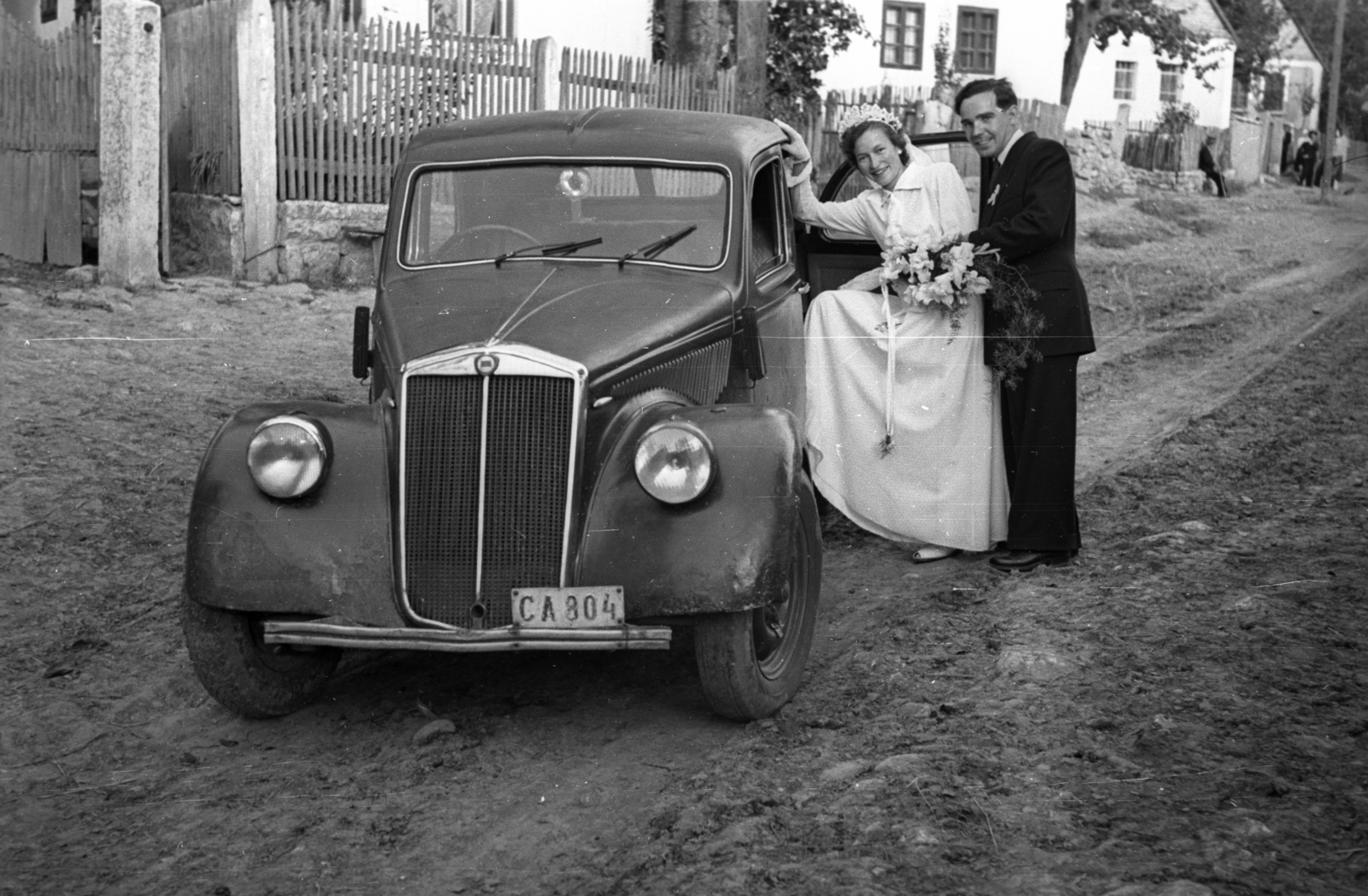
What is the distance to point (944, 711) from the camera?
4.46 m

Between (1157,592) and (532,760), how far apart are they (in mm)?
2660

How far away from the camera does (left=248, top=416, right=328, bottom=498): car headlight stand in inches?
169

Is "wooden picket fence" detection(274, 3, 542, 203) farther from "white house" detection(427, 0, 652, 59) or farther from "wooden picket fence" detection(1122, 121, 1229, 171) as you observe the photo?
"wooden picket fence" detection(1122, 121, 1229, 171)

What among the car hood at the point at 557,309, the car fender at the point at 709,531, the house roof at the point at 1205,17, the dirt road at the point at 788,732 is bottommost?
the dirt road at the point at 788,732

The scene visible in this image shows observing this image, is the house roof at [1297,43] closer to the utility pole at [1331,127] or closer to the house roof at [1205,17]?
the house roof at [1205,17]

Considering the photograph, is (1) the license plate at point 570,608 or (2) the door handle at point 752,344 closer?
(1) the license plate at point 570,608

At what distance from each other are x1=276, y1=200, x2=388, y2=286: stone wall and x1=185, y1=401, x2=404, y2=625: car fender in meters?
7.94

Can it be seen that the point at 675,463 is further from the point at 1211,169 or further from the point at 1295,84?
the point at 1295,84

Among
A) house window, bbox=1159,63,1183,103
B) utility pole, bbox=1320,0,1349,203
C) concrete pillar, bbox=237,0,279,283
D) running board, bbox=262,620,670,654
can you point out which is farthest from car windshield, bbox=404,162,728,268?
house window, bbox=1159,63,1183,103

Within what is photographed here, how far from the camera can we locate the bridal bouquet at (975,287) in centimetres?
605

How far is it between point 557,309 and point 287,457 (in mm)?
1011

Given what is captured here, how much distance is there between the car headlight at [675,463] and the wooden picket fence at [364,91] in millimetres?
8367

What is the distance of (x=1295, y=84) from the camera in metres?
55.5

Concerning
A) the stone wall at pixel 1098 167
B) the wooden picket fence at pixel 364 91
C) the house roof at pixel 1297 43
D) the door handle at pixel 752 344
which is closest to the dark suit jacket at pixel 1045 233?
the door handle at pixel 752 344
